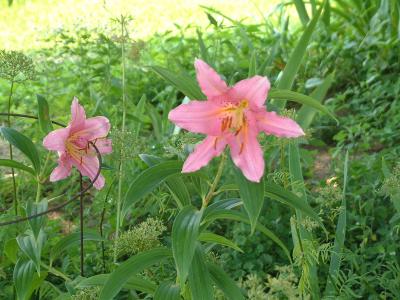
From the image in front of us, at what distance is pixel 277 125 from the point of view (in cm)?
144

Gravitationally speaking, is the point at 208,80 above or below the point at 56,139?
above

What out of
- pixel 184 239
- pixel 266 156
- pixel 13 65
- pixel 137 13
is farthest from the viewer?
pixel 137 13

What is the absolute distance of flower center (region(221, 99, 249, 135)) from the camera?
1.46m

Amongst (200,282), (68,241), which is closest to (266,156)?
(68,241)

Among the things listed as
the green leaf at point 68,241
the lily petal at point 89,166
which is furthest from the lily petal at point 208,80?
the green leaf at point 68,241

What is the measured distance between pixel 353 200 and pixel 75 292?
1284 millimetres

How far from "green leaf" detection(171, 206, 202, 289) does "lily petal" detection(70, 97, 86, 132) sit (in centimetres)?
40

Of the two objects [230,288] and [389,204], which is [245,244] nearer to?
[389,204]

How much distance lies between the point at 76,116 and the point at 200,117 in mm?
464

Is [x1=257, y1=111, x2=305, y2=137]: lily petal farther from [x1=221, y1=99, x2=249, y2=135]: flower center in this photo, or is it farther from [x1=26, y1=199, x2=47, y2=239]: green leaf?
[x1=26, y1=199, x2=47, y2=239]: green leaf

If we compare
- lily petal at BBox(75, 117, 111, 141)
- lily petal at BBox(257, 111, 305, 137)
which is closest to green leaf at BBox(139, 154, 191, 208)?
lily petal at BBox(75, 117, 111, 141)

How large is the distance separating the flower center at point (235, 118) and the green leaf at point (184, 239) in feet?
0.73

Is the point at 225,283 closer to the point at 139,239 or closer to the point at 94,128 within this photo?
the point at 139,239

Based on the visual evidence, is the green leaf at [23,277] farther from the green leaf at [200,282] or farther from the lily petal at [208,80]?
the lily petal at [208,80]
